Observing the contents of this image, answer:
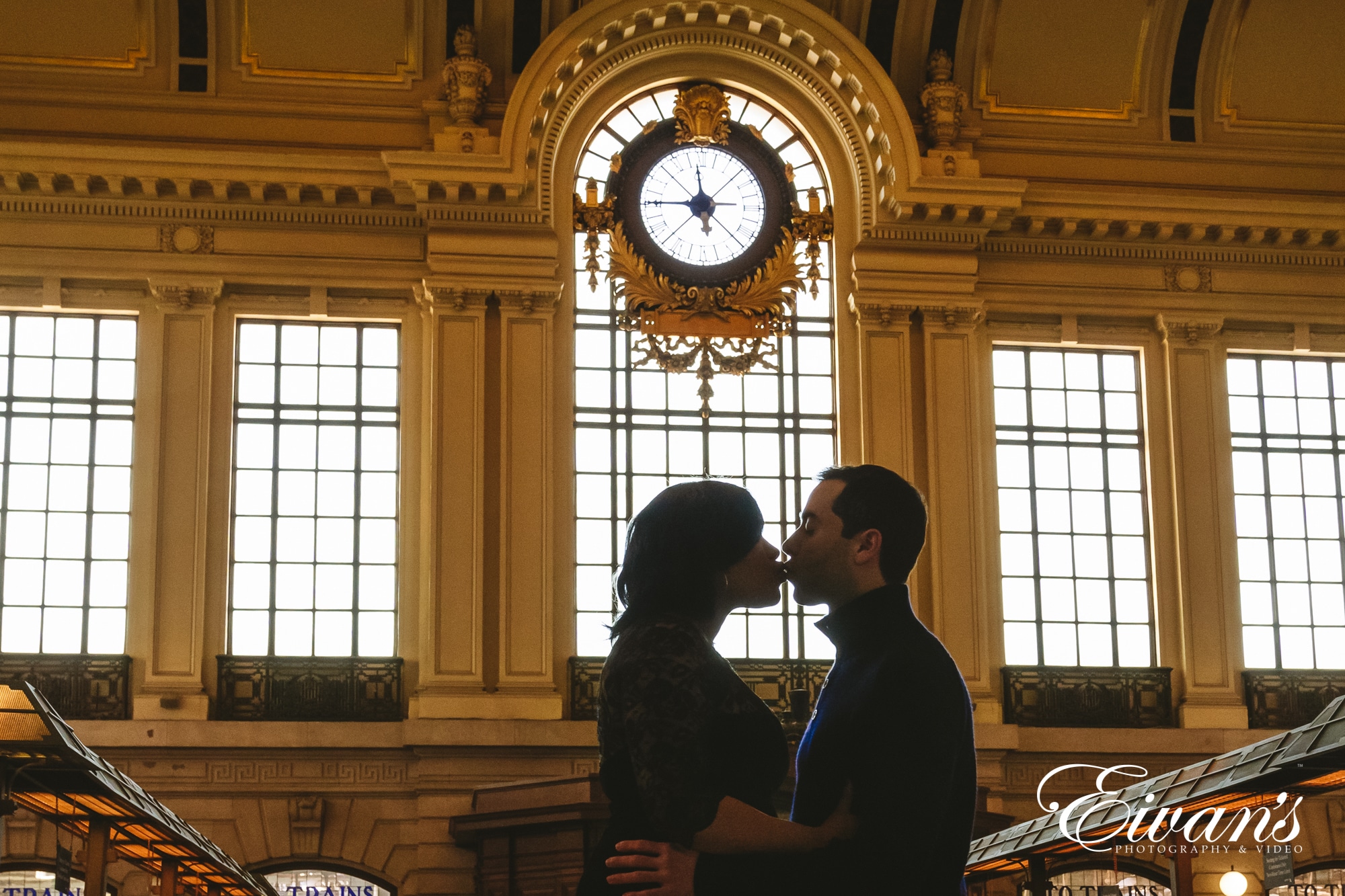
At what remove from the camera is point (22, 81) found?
17016 mm

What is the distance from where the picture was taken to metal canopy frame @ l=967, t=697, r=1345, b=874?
8.84 metres

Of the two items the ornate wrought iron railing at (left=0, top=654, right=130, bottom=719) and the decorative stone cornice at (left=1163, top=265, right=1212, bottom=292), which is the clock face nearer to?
the decorative stone cornice at (left=1163, top=265, right=1212, bottom=292)

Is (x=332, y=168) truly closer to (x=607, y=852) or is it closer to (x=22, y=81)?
(x=22, y=81)

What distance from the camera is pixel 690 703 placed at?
Answer: 3090 millimetres

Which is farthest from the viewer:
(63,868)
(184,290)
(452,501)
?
(184,290)

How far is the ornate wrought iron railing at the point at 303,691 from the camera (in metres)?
15.8

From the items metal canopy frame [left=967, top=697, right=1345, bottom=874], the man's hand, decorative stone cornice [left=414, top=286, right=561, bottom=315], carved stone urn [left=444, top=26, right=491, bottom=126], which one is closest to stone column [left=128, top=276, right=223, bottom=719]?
decorative stone cornice [left=414, top=286, right=561, bottom=315]

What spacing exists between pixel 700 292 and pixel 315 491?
14.1ft

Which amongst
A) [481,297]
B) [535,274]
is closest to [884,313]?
[535,274]

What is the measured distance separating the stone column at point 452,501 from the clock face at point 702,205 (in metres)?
2.14

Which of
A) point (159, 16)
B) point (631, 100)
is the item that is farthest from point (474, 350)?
point (159, 16)

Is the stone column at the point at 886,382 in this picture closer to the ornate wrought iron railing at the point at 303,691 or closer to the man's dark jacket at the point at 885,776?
the ornate wrought iron railing at the point at 303,691

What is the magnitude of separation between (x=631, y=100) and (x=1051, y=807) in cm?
829

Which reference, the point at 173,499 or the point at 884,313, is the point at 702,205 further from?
the point at 173,499
